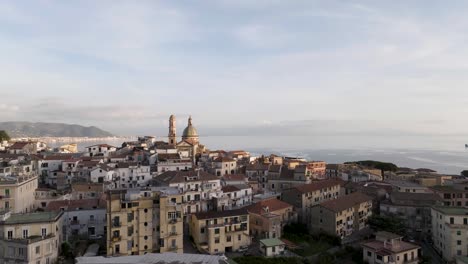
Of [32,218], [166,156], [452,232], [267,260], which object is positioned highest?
[166,156]

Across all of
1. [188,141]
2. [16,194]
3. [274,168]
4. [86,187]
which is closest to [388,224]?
[274,168]

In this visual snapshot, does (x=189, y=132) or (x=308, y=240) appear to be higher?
(x=189, y=132)

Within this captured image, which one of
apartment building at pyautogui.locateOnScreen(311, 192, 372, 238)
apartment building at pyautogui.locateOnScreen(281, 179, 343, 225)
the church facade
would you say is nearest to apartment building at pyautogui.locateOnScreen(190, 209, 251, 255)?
apartment building at pyautogui.locateOnScreen(311, 192, 372, 238)

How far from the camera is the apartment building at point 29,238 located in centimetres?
2209

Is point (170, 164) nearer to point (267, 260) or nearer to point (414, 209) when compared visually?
point (267, 260)

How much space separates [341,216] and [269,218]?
717 centimetres

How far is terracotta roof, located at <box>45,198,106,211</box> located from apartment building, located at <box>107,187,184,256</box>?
4.03m

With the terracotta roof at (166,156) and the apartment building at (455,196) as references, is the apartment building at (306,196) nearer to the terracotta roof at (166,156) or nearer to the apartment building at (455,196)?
the apartment building at (455,196)

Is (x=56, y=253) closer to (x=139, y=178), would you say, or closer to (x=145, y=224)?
(x=145, y=224)

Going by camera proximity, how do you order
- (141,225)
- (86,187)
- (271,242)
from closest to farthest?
(141,225), (271,242), (86,187)

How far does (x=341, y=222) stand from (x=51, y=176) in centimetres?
3242

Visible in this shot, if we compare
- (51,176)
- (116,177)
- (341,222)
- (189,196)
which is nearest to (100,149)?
(51,176)

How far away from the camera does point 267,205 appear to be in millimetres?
32469

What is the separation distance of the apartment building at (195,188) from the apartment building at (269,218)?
422cm
